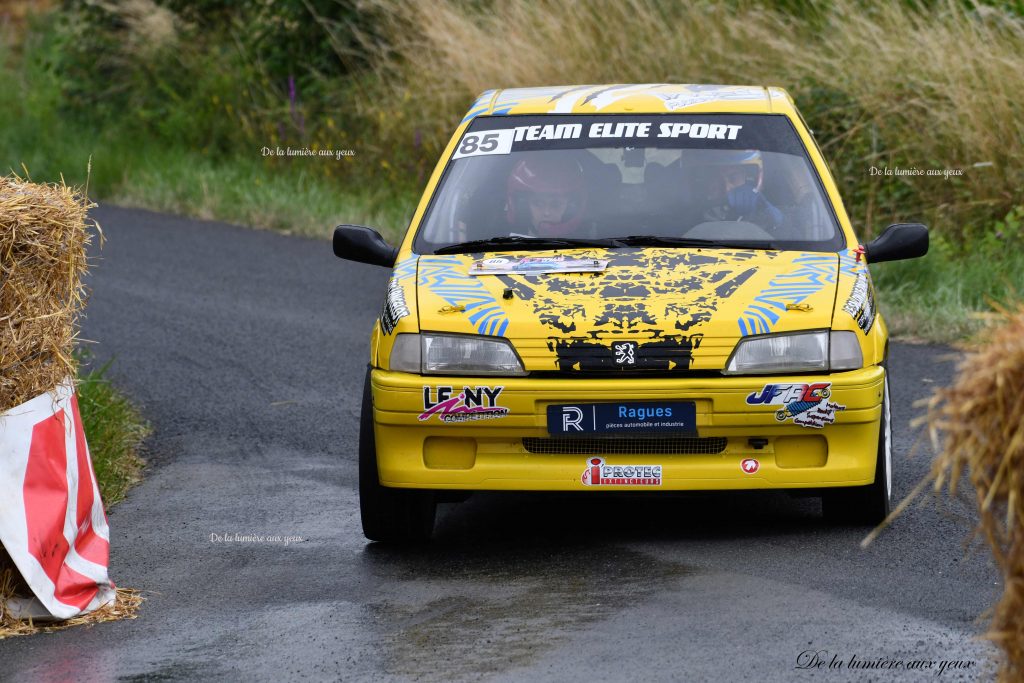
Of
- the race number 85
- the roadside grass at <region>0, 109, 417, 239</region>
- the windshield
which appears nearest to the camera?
the windshield

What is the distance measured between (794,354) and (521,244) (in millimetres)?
1382

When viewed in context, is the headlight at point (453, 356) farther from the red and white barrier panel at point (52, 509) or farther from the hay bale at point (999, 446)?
the hay bale at point (999, 446)

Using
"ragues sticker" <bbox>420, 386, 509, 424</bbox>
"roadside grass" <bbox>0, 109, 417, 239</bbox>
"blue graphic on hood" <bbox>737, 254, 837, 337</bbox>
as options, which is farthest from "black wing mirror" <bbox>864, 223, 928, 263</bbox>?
"roadside grass" <bbox>0, 109, 417, 239</bbox>

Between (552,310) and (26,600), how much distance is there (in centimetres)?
202

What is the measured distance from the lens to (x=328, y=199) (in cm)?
1595

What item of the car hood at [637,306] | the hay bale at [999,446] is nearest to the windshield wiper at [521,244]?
the car hood at [637,306]

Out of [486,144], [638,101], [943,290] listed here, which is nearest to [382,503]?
[486,144]

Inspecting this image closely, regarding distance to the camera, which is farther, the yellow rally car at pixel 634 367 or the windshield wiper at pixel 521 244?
the windshield wiper at pixel 521 244

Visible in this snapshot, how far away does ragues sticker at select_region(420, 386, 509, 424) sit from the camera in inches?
232

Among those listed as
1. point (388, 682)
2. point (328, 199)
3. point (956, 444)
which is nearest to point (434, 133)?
point (328, 199)

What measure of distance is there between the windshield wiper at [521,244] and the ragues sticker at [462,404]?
39.1 inches

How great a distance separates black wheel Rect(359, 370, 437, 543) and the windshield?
98 centimetres

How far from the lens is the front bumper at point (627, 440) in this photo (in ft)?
19.2

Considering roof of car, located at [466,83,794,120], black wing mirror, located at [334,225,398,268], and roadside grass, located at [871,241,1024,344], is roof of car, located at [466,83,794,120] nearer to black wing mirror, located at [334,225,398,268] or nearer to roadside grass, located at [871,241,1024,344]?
black wing mirror, located at [334,225,398,268]
